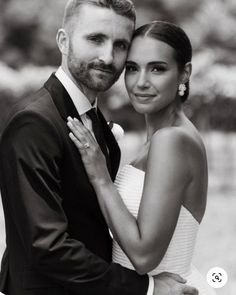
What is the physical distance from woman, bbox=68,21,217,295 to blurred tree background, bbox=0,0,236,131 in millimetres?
5678

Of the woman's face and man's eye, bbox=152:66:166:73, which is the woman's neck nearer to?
the woman's face

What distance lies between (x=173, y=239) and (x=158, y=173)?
261 millimetres

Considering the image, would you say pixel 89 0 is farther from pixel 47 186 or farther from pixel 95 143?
pixel 47 186

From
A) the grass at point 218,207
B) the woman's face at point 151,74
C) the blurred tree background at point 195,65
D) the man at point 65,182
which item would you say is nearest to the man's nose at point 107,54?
the man at point 65,182

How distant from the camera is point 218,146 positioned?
817 centimetres

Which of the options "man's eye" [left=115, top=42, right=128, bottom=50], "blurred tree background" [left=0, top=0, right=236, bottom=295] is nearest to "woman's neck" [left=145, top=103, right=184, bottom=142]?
"man's eye" [left=115, top=42, right=128, bottom=50]

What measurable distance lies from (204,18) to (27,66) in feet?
7.44

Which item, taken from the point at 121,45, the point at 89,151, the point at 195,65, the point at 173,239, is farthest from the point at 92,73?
the point at 195,65

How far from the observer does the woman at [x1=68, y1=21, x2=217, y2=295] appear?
1825 mm

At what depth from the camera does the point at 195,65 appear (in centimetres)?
812

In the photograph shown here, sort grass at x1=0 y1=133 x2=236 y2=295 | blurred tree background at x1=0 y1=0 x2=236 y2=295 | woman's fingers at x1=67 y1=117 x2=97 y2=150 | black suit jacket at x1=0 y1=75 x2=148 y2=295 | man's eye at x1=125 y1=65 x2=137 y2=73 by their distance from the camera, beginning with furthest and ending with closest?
blurred tree background at x1=0 y1=0 x2=236 y2=295
grass at x1=0 y1=133 x2=236 y2=295
man's eye at x1=125 y1=65 x2=137 y2=73
woman's fingers at x1=67 y1=117 x2=97 y2=150
black suit jacket at x1=0 y1=75 x2=148 y2=295

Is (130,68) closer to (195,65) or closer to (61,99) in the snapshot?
(61,99)

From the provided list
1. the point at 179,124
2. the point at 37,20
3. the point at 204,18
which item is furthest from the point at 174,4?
the point at 179,124

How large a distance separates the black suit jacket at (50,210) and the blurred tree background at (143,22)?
5.91 meters
